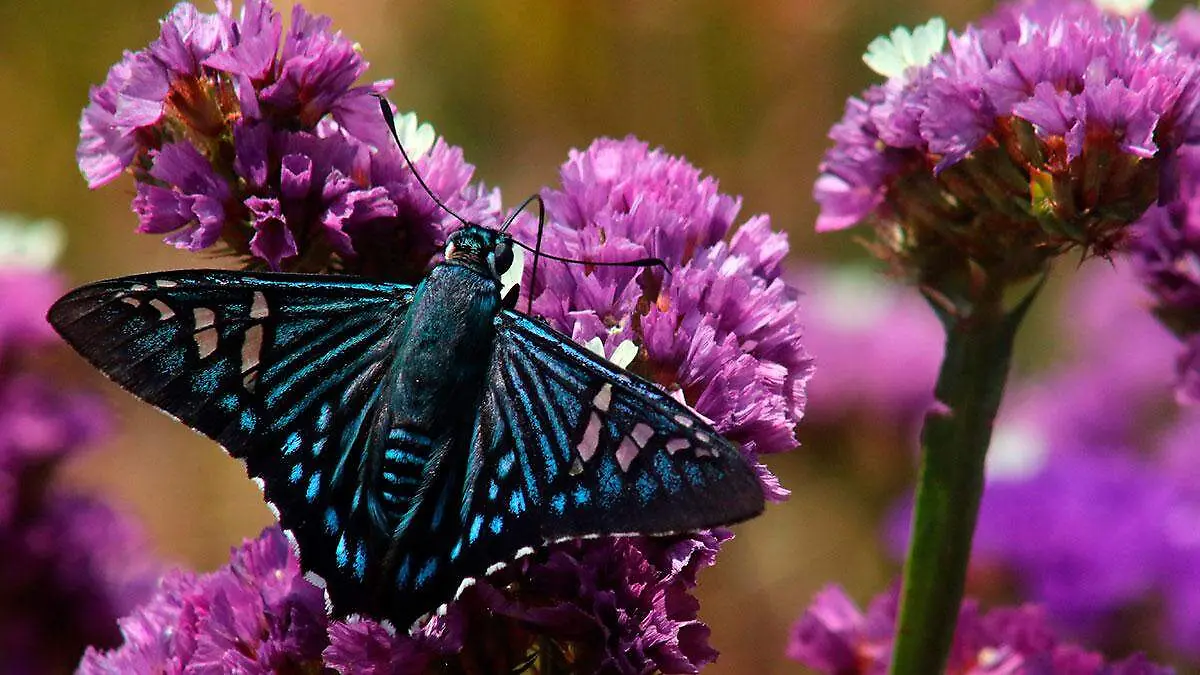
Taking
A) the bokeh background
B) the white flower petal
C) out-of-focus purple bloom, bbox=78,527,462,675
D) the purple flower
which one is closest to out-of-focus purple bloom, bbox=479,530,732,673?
out-of-focus purple bloom, bbox=78,527,462,675

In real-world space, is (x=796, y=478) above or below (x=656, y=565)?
above

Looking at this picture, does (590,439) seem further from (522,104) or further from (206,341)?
(522,104)

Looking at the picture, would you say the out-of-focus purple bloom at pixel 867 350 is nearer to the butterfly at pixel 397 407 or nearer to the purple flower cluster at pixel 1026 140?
the purple flower cluster at pixel 1026 140

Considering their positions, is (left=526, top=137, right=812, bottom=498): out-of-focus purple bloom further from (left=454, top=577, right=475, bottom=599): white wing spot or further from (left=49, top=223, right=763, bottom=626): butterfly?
(left=454, top=577, right=475, bottom=599): white wing spot

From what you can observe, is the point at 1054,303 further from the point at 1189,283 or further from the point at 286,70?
the point at 286,70

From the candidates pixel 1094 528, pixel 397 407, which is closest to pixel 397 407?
pixel 397 407

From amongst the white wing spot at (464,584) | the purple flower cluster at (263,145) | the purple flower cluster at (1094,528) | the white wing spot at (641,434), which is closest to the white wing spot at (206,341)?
the purple flower cluster at (263,145)

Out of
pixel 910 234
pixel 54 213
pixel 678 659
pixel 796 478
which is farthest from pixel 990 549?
pixel 54 213
